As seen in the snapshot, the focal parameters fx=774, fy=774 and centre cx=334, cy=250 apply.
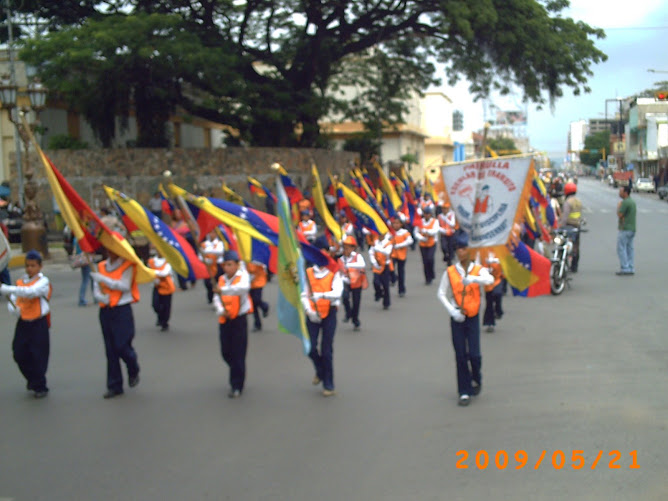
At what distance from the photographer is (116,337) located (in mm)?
7266

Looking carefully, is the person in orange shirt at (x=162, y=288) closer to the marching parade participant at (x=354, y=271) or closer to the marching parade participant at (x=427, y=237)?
the marching parade participant at (x=354, y=271)

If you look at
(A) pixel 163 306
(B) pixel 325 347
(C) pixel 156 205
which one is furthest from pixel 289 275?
(C) pixel 156 205

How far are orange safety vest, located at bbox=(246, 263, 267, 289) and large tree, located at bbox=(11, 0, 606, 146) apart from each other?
1327cm

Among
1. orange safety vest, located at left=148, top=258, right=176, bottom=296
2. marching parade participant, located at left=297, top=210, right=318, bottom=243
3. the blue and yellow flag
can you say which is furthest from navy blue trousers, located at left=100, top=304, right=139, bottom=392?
marching parade participant, located at left=297, top=210, right=318, bottom=243

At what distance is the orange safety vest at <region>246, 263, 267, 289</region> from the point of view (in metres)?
9.85

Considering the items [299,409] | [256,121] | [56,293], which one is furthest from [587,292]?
[256,121]

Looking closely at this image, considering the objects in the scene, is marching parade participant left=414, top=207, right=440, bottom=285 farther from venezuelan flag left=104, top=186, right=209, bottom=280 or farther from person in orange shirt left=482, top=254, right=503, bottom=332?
venezuelan flag left=104, top=186, right=209, bottom=280

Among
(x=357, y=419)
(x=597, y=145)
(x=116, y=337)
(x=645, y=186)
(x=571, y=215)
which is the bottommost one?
(x=357, y=419)

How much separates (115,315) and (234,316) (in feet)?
3.78

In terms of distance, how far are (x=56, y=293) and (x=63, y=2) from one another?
14.3 metres

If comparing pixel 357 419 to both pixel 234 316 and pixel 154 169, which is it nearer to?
pixel 234 316

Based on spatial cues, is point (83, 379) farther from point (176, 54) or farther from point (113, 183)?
point (113, 183)

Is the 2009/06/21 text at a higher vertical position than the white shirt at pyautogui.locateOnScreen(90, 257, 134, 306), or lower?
lower

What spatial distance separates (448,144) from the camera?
2630 inches
